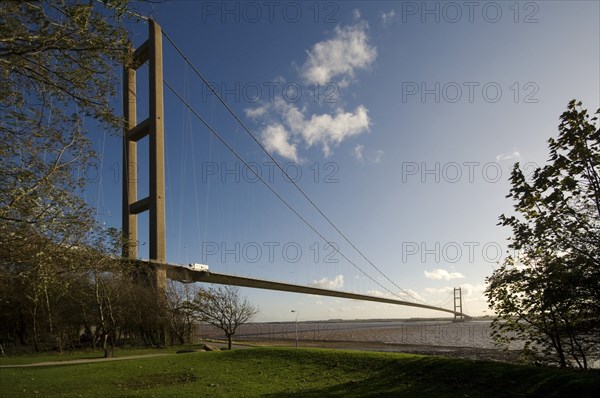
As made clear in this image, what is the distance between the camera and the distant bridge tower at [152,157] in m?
36.8

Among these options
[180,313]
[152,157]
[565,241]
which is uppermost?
[152,157]

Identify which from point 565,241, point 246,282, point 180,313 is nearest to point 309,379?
point 565,241

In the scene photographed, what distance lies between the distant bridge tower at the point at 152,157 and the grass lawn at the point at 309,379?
1916cm

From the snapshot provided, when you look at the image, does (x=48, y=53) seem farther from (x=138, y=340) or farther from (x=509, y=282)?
(x=138, y=340)

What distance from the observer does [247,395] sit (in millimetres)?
11367

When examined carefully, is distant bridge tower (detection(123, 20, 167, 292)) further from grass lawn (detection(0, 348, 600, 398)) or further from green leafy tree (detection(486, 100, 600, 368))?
green leafy tree (detection(486, 100, 600, 368))

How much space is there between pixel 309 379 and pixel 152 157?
98.4 ft

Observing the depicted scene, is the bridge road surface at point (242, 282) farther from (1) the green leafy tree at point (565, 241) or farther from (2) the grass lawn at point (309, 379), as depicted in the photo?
(1) the green leafy tree at point (565, 241)

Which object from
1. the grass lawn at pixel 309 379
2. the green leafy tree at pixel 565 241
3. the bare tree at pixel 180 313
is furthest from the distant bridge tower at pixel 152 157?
the green leafy tree at pixel 565 241

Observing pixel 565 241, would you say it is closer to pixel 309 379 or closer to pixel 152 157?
pixel 309 379

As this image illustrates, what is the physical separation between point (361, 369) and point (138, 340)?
112 ft

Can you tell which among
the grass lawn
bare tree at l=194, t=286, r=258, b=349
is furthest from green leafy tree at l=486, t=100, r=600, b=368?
bare tree at l=194, t=286, r=258, b=349

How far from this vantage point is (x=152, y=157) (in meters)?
38.4

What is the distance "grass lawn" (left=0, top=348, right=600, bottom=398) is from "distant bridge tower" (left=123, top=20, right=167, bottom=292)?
19157 mm
